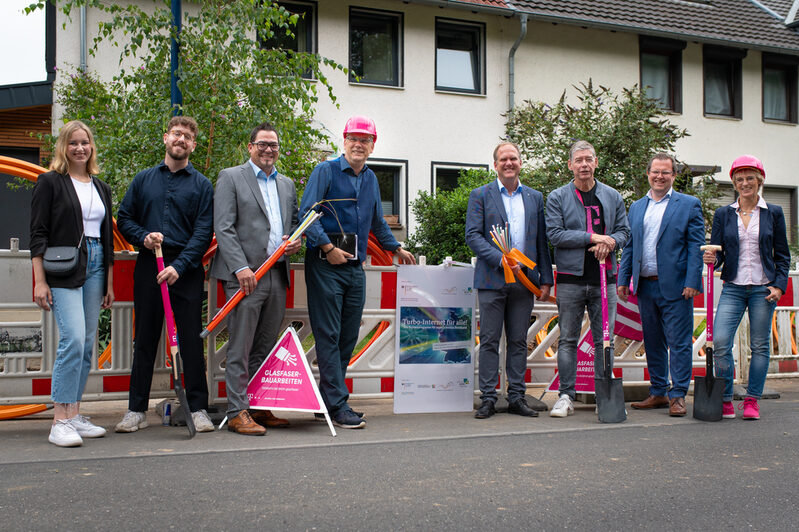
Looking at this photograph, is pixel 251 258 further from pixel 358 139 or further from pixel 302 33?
pixel 302 33

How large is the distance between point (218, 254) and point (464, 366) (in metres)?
2.38

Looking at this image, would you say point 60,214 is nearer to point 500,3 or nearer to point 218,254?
point 218,254

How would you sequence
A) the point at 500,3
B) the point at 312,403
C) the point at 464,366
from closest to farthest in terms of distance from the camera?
the point at 312,403 → the point at 464,366 → the point at 500,3

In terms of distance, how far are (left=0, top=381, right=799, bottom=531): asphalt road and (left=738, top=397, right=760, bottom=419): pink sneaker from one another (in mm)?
323

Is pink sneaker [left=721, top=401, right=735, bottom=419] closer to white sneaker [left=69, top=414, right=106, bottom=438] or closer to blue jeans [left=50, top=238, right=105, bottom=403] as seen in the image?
white sneaker [left=69, top=414, right=106, bottom=438]

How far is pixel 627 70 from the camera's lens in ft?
63.3

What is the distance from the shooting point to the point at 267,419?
20.1 feet

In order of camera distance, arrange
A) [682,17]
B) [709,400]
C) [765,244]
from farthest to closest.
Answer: [682,17]
[765,244]
[709,400]

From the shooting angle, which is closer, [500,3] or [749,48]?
[500,3]

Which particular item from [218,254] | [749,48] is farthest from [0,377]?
[749,48]

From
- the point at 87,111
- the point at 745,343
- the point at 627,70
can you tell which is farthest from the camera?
the point at 627,70

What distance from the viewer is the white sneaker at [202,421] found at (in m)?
5.81

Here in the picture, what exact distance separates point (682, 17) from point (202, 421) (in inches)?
702

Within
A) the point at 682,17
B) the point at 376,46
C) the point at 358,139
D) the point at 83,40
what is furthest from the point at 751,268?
the point at 682,17
